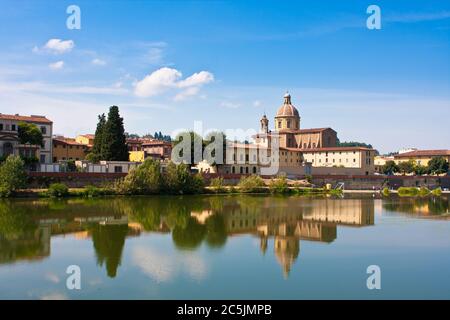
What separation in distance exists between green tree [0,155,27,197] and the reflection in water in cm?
235

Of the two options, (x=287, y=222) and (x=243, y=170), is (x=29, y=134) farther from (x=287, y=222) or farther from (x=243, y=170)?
(x=287, y=222)

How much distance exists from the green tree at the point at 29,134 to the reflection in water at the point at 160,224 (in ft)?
42.1

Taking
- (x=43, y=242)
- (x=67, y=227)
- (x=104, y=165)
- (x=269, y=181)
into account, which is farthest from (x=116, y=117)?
(x=43, y=242)

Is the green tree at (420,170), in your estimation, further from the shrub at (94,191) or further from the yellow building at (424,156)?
the shrub at (94,191)

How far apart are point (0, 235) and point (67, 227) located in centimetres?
310

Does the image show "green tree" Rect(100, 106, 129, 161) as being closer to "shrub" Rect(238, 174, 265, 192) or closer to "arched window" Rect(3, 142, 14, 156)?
"arched window" Rect(3, 142, 14, 156)

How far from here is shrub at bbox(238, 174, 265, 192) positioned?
49.3 m

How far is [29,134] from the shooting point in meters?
45.2

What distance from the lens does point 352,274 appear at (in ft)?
45.1

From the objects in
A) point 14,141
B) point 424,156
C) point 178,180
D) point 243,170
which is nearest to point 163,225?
point 178,180

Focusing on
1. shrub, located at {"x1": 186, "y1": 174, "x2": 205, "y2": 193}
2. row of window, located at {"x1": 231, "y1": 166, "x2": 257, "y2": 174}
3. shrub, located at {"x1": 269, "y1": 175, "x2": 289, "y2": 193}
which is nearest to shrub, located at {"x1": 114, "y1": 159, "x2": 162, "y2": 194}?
shrub, located at {"x1": 186, "y1": 174, "x2": 205, "y2": 193}

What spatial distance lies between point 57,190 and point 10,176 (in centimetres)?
350
